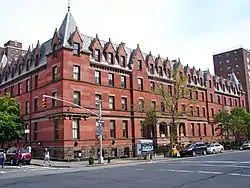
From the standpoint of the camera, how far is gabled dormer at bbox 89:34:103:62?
1683 inches

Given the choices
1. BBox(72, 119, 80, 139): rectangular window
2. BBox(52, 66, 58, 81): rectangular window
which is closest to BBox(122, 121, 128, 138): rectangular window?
BBox(72, 119, 80, 139): rectangular window

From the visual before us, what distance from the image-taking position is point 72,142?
37375 millimetres

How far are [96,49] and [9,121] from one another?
15.3 meters

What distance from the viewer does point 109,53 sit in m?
45.2

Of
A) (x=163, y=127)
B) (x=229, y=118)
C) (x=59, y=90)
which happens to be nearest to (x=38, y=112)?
(x=59, y=90)

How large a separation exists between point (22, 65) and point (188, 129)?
32771 millimetres

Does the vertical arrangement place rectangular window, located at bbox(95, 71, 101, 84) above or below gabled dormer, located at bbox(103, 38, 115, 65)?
below

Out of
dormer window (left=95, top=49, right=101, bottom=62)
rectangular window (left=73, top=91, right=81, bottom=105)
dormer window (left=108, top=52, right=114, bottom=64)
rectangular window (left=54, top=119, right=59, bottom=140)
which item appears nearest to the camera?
Result: rectangular window (left=54, top=119, right=59, bottom=140)

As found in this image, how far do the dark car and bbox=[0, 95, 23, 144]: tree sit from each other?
2256 cm

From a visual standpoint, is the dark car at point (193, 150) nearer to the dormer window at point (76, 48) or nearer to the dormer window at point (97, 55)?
the dormer window at point (97, 55)

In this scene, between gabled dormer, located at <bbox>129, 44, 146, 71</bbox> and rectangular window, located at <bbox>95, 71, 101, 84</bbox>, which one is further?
gabled dormer, located at <bbox>129, 44, 146, 71</bbox>

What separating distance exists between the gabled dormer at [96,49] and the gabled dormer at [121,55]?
3.65m

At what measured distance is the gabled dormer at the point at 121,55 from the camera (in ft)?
153

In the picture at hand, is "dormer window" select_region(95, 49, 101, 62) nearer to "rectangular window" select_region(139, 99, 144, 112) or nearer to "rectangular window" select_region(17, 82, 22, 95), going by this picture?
"rectangular window" select_region(139, 99, 144, 112)
